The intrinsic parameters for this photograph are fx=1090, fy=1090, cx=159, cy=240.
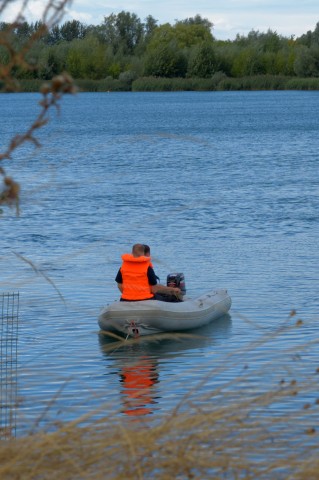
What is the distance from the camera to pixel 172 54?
434ft

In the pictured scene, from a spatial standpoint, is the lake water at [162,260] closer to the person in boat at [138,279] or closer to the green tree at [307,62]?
the person in boat at [138,279]

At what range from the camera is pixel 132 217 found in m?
29.3

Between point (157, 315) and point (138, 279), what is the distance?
1.71 feet

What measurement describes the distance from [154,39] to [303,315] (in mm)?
140241

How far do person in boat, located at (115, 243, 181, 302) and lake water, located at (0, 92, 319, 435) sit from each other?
70cm

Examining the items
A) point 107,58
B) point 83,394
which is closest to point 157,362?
point 83,394

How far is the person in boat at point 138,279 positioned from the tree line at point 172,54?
333 feet

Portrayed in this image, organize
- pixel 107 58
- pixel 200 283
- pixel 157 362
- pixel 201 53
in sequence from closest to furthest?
pixel 157 362, pixel 200 283, pixel 201 53, pixel 107 58

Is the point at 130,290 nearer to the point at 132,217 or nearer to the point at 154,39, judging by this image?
the point at 132,217

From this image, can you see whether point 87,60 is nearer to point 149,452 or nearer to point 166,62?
point 166,62

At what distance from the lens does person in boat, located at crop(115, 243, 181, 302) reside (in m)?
13.6

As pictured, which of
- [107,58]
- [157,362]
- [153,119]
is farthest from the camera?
[107,58]

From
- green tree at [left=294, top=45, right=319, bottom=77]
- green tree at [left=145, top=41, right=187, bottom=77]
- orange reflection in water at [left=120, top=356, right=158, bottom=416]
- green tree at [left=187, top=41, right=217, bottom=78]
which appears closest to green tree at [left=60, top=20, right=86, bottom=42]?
green tree at [left=145, top=41, right=187, bottom=77]

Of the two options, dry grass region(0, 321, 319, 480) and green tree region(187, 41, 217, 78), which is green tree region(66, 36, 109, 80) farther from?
dry grass region(0, 321, 319, 480)
